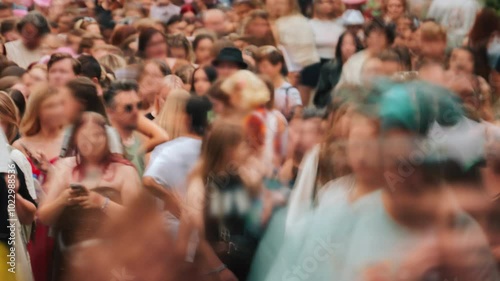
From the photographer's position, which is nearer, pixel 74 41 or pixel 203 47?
pixel 203 47

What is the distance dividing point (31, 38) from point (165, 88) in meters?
3.50

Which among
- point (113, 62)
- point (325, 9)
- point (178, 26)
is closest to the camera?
point (113, 62)

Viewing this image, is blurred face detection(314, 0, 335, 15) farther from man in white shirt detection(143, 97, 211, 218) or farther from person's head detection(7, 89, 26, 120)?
man in white shirt detection(143, 97, 211, 218)

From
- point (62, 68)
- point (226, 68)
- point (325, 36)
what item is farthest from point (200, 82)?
point (325, 36)

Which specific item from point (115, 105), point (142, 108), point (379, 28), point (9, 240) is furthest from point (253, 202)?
point (379, 28)

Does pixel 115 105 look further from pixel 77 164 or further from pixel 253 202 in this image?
pixel 253 202

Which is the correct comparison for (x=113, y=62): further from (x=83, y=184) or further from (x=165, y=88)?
(x=83, y=184)

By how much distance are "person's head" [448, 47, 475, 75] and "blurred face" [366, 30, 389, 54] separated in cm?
129

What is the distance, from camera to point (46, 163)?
6.91 meters

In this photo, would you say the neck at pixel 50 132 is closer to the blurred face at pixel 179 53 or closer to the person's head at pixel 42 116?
the person's head at pixel 42 116

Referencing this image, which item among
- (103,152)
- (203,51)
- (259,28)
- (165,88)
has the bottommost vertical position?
(259,28)

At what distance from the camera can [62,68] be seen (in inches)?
360

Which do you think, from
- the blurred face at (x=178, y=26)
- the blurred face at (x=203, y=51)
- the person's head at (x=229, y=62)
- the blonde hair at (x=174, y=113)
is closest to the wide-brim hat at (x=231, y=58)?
the person's head at (x=229, y=62)

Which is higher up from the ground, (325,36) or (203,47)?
(203,47)
